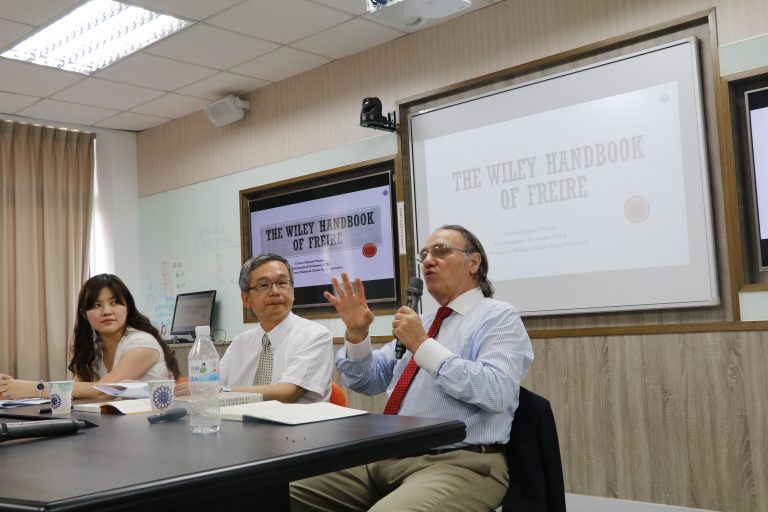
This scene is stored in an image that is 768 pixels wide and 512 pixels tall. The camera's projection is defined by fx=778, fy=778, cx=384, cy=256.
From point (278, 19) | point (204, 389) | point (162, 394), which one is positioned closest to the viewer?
point (204, 389)

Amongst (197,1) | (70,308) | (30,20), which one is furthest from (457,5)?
(70,308)

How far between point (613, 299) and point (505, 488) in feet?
6.38

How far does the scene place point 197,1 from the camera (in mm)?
4148

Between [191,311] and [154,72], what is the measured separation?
1849mm

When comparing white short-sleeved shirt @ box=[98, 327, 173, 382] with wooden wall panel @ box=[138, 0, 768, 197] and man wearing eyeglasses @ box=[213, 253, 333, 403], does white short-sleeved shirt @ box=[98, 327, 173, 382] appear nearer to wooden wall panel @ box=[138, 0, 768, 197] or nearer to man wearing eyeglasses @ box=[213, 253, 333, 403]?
man wearing eyeglasses @ box=[213, 253, 333, 403]

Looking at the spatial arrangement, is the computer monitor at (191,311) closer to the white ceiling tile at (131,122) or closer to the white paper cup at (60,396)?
the white ceiling tile at (131,122)

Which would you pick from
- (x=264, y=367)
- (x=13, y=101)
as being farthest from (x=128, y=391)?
(x=13, y=101)

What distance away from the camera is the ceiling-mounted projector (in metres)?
3.63

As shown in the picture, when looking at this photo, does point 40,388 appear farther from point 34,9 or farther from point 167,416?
point 34,9

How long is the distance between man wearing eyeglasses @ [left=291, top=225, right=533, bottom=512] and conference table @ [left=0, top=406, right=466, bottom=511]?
328mm

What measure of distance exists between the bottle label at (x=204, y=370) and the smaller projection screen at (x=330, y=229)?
3009 millimetres

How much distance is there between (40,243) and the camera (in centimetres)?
619

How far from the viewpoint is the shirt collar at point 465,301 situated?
8.02 ft

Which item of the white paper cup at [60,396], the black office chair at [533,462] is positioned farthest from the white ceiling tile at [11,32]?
the black office chair at [533,462]
